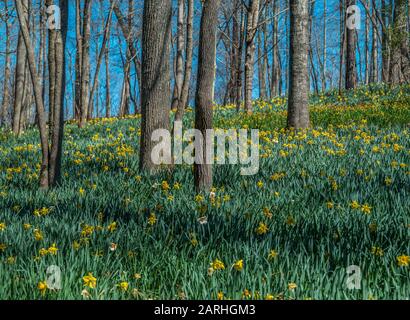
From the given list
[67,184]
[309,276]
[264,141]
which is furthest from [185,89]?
[309,276]

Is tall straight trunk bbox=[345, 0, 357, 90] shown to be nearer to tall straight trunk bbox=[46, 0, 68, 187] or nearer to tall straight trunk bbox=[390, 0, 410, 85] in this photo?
tall straight trunk bbox=[390, 0, 410, 85]

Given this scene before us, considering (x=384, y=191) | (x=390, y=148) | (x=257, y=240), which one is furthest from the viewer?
(x=390, y=148)

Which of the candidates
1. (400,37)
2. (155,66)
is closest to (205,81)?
(155,66)

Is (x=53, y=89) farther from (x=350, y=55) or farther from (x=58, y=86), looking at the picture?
(x=350, y=55)

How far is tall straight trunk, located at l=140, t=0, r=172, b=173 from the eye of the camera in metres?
6.51

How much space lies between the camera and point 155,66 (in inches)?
258

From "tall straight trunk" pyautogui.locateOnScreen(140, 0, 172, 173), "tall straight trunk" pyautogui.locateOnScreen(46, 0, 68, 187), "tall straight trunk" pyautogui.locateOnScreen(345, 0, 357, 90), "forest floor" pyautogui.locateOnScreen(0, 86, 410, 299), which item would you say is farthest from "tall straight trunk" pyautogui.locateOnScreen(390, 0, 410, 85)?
"tall straight trunk" pyautogui.locateOnScreen(46, 0, 68, 187)

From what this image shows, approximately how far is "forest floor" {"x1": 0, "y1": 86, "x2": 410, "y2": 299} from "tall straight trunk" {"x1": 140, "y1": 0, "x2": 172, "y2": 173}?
2.39 ft

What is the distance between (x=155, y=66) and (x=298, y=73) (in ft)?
14.0

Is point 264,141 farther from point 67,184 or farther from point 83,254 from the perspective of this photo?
point 83,254

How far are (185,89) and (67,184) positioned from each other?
403cm

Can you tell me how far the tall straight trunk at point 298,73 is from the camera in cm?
979

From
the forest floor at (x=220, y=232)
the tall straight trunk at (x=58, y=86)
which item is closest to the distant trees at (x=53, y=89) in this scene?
the tall straight trunk at (x=58, y=86)
